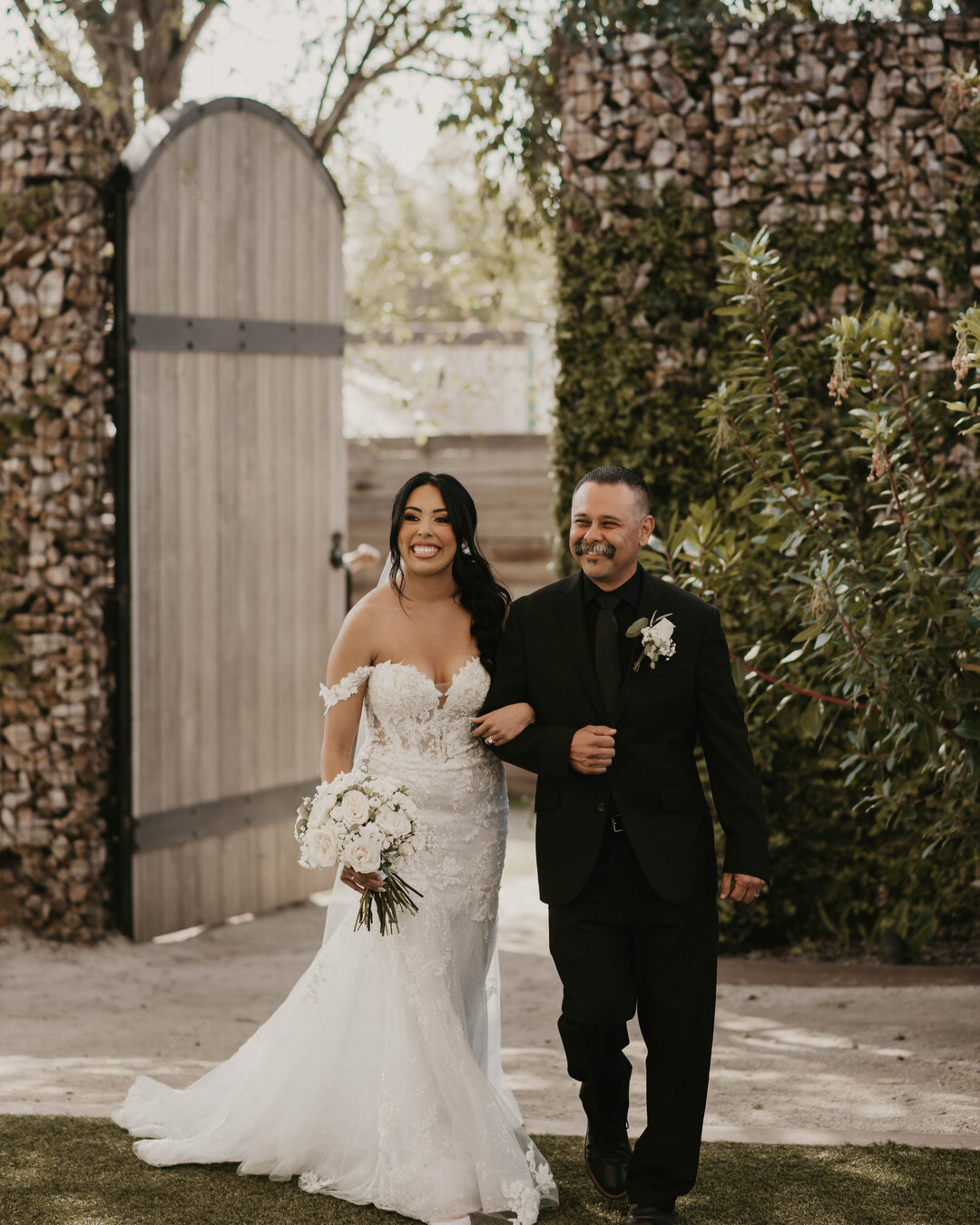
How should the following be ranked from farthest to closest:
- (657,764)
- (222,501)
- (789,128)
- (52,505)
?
(222,501) → (52,505) → (789,128) → (657,764)

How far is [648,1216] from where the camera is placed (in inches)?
128

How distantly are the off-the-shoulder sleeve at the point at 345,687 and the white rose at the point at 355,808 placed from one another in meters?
0.39

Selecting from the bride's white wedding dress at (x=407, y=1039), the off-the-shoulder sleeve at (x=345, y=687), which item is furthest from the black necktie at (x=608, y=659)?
the off-the-shoulder sleeve at (x=345, y=687)

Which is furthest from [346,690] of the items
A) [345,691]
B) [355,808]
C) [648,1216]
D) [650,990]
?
[648,1216]

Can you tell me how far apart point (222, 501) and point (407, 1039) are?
3.52 m

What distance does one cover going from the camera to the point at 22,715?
584 cm

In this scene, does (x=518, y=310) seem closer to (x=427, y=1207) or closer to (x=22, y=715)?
(x=22, y=715)

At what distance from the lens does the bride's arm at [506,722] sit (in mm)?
3400

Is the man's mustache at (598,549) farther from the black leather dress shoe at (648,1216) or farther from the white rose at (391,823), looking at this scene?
the black leather dress shoe at (648,1216)

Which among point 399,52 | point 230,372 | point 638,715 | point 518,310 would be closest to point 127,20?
point 399,52

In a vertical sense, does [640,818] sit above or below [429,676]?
below

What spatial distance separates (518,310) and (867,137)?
34.2ft

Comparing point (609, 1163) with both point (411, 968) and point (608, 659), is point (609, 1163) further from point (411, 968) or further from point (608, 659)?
point (608, 659)

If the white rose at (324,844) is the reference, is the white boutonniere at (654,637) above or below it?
above
